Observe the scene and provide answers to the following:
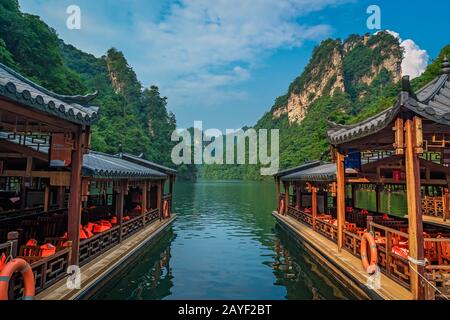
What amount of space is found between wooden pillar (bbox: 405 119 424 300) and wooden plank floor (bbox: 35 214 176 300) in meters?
6.72

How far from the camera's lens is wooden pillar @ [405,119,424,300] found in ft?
19.2

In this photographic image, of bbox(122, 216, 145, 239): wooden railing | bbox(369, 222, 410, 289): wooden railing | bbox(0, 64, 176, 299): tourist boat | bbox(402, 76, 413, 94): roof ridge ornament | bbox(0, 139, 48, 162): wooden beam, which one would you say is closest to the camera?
bbox(402, 76, 413, 94): roof ridge ornament

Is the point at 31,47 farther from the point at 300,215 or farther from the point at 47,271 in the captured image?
the point at 47,271

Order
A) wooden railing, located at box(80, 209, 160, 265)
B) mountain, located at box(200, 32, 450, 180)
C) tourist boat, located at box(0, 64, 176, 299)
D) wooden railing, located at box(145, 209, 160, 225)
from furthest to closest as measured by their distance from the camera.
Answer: mountain, located at box(200, 32, 450, 180) < wooden railing, located at box(145, 209, 160, 225) < wooden railing, located at box(80, 209, 160, 265) < tourist boat, located at box(0, 64, 176, 299)

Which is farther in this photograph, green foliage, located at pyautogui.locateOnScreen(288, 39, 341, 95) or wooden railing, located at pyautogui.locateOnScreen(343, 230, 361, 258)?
green foliage, located at pyautogui.locateOnScreen(288, 39, 341, 95)

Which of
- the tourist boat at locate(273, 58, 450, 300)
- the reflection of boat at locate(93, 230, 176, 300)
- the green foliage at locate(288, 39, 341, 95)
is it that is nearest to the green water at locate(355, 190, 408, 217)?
the tourist boat at locate(273, 58, 450, 300)

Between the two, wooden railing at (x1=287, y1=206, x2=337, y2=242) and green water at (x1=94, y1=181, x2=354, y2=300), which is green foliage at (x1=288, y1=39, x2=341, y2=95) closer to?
wooden railing at (x1=287, y1=206, x2=337, y2=242)

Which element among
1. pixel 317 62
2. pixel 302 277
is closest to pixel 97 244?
pixel 302 277

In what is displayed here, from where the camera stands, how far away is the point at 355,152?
33.5 feet

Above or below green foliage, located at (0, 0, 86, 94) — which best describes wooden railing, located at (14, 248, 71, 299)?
below

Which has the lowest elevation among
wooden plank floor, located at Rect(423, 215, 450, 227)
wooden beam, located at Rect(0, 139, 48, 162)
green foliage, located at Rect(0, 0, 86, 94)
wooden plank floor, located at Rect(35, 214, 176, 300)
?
wooden plank floor, located at Rect(35, 214, 176, 300)

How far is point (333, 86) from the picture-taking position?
11050cm

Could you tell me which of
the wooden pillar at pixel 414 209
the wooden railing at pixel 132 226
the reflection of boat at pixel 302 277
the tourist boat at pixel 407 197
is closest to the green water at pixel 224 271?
the reflection of boat at pixel 302 277

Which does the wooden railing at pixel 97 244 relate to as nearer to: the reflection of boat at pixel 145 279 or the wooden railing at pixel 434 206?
the reflection of boat at pixel 145 279
